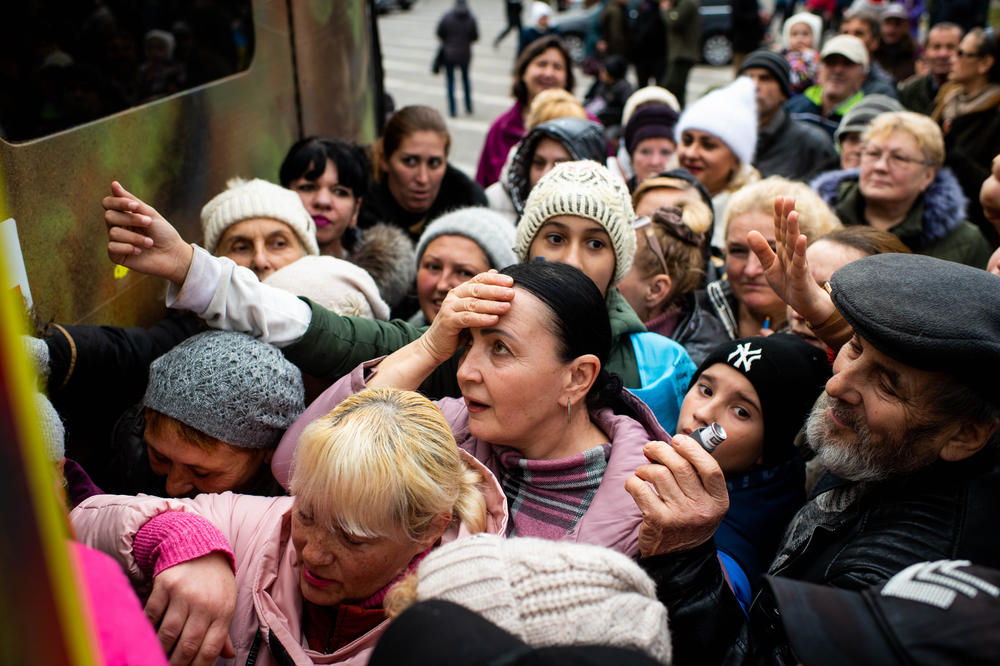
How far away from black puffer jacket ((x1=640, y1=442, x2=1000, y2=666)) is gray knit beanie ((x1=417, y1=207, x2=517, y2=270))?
1.63 m

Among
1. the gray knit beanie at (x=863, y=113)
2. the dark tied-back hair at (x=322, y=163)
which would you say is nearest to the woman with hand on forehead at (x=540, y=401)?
the dark tied-back hair at (x=322, y=163)

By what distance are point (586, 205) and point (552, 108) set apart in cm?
225

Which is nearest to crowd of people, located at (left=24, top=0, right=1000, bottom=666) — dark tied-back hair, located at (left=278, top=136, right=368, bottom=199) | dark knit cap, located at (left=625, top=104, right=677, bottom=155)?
dark tied-back hair, located at (left=278, top=136, right=368, bottom=199)

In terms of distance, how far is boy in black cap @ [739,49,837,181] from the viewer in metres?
5.34

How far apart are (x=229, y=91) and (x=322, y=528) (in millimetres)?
2452

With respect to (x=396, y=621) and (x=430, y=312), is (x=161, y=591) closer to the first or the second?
(x=396, y=621)

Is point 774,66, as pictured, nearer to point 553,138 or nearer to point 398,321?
point 553,138

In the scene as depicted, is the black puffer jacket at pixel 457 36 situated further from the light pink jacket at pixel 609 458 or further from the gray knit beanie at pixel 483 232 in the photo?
the light pink jacket at pixel 609 458

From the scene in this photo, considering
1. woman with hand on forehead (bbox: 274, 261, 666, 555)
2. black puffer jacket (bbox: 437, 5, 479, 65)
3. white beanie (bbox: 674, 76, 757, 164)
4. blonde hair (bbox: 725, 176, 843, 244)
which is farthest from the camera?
black puffer jacket (bbox: 437, 5, 479, 65)

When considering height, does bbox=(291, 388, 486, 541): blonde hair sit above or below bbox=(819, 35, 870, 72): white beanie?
below

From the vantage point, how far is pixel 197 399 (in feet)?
6.44

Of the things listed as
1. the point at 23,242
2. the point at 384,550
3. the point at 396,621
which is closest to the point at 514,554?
the point at 396,621

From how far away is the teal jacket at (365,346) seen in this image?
2.26 m

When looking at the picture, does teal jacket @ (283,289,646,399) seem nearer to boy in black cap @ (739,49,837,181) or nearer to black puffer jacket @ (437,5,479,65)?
boy in black cap @ (739,49,837,181)
